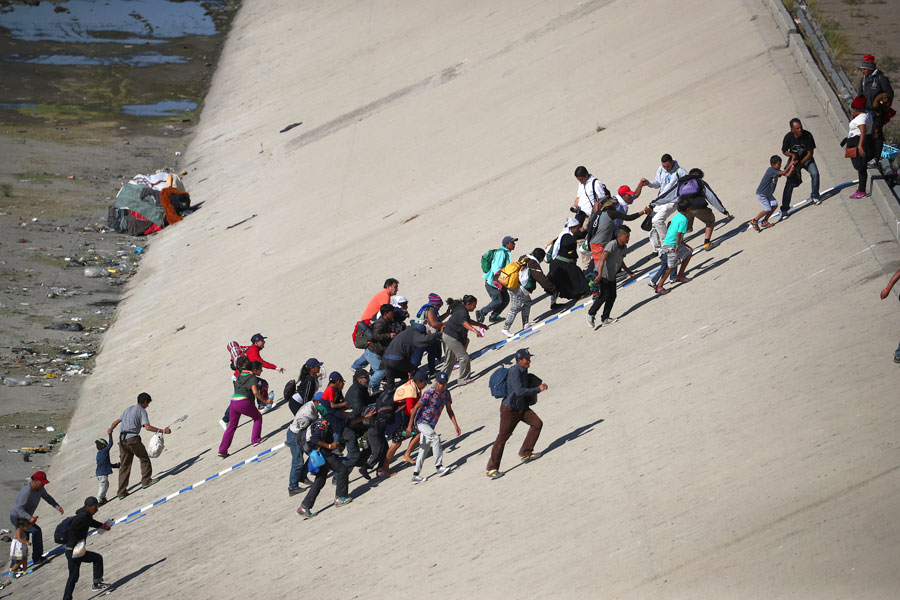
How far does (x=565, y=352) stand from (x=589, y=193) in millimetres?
2758

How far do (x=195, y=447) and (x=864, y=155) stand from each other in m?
9.89

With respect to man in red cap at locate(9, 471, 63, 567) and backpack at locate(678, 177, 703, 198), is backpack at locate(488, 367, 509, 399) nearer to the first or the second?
backpack at locate(678, 177, 703, 198)

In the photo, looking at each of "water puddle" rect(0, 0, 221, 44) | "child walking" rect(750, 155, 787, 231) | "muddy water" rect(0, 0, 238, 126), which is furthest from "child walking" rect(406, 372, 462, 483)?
"water puddle" rect(0, 0, 221, 44)

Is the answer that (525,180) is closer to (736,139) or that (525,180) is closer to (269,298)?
(736,139)

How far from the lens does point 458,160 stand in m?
22.7

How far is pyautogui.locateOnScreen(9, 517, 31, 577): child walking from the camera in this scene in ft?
39.8

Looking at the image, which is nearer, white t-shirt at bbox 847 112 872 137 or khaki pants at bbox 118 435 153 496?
white t-shirt at bbox 847 112 872 137

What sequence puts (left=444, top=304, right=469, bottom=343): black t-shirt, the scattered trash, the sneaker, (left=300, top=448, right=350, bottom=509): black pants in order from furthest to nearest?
the scattered trash, (left=444, top=304, right=469, bottom=343): black t-shirt, (left=300, top=448, right=350, bottom=509): black pants, the sneaker

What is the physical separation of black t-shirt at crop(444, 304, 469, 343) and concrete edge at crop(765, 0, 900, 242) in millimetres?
5066

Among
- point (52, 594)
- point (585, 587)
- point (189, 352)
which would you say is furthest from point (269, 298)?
point (585, 587)

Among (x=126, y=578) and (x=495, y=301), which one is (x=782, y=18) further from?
(x=126, y=578)

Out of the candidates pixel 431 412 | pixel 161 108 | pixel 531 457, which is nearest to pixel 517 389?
pixel 531 457

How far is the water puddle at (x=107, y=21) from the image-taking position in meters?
44.6

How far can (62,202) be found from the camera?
26797 millimetres
